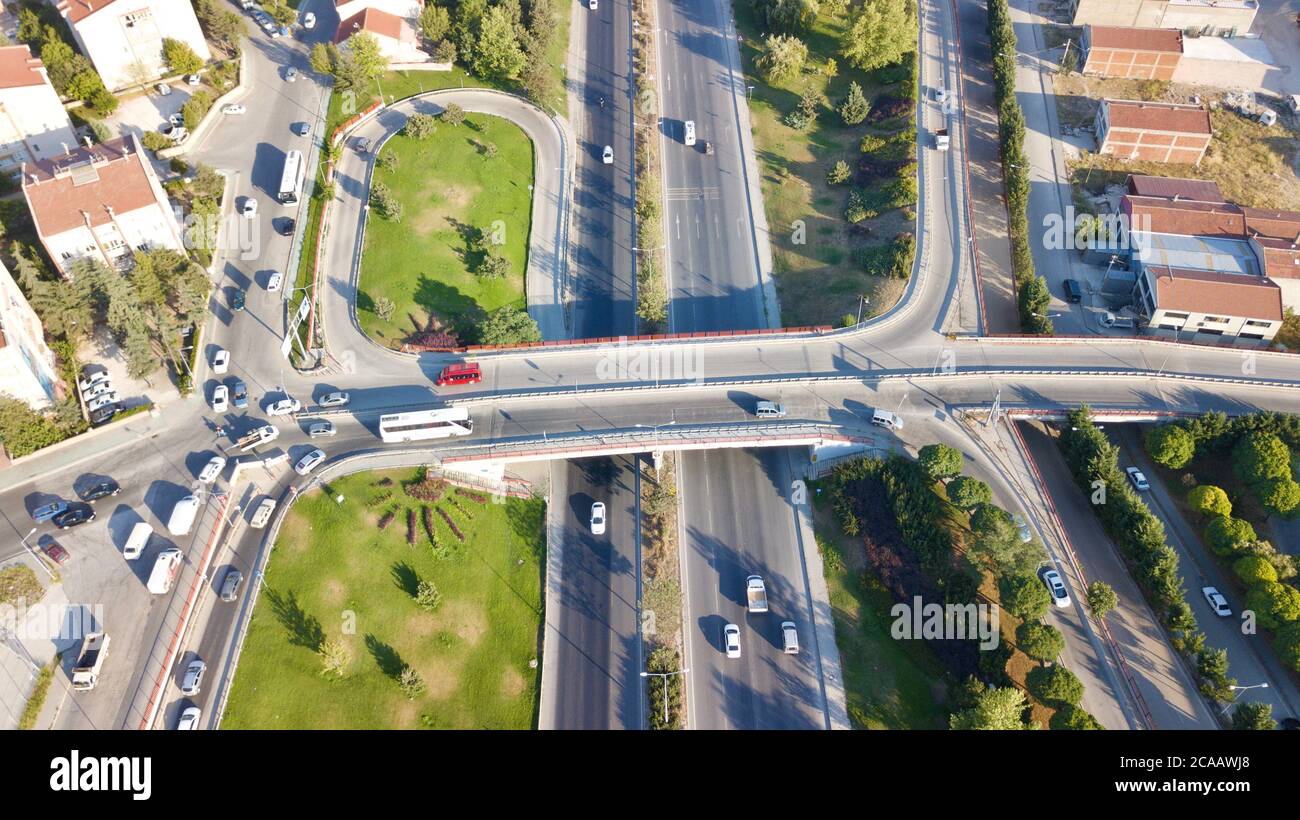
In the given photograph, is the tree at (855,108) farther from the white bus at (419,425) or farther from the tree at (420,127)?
the white bus at (419,425)

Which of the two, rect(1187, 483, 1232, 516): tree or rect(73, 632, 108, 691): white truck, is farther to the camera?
rect(1187, 483, 1232, 516): tree

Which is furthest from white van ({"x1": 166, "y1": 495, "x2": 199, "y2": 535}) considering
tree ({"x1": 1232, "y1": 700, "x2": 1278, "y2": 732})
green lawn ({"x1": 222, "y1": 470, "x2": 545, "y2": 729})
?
tree ({"x1": 1232, "y1": 700, "x2": 1278, "y2": 732})

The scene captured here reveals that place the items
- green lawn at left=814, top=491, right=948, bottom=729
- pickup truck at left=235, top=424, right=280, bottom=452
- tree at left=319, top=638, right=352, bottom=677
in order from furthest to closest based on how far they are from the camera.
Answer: pickup truck at left=235, top=424, right=280, bottom=452 → green lawn at left=814, top=491, right=948, bottom=729 → tree at left=319, top=638, right=352, bottom=677

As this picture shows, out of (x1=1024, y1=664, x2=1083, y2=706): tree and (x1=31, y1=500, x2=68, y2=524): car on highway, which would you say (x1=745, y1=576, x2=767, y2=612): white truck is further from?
(x1=31, y1=500, x2=68, y2=524): car on highway

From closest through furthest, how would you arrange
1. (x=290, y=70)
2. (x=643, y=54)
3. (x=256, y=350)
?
(x=256, y=350)
(x=290, y=70)
(x=643, y=54)

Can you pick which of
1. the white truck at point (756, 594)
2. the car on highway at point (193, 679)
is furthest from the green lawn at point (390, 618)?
the white truck at point (756, 594)

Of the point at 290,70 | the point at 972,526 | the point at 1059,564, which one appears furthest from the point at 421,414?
the point at 290,70

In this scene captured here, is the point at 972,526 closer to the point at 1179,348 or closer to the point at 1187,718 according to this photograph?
the point at 1187,718
